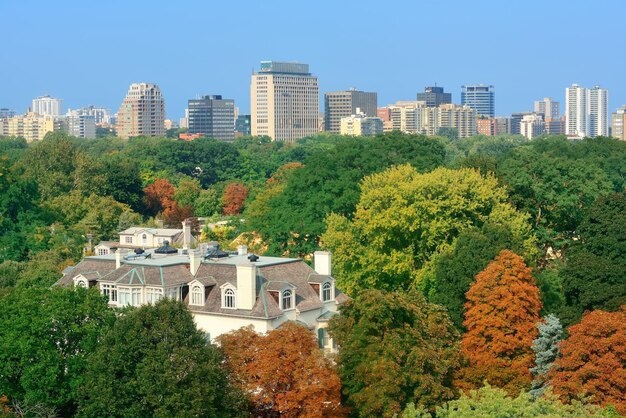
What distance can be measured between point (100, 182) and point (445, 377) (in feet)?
181

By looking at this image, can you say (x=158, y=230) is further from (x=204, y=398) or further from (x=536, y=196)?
(x=204, y=398)

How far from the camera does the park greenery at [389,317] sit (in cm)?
3244

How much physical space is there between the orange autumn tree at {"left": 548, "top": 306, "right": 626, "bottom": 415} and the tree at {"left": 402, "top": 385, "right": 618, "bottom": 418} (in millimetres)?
2007

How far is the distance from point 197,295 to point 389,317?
8622mm

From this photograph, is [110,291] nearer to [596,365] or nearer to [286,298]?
[286,298]

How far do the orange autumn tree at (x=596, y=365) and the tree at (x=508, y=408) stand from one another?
6.59ft

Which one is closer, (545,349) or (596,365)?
(596,365)

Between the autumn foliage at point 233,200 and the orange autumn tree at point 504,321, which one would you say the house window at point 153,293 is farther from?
the autumn foliage at point 233,200

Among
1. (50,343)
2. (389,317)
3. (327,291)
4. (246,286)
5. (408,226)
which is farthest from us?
(408,226)

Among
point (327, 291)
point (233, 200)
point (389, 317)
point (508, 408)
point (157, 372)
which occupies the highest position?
point (233, 200)

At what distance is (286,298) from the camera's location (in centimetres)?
4050

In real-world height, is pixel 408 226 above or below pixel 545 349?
above

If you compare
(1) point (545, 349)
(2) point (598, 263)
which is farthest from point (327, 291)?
(2) point (598, 263)

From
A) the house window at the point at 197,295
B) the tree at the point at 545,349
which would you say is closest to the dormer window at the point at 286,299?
the house window at the point at 197,295
